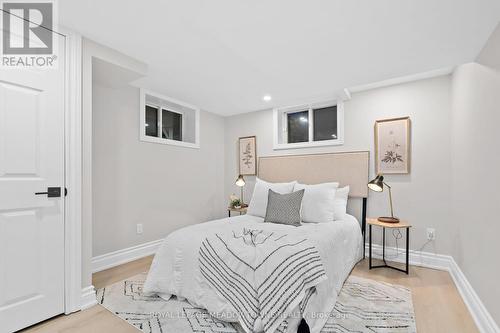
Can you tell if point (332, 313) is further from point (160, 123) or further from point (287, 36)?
point (160, 123)

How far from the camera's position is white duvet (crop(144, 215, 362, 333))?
181 cm

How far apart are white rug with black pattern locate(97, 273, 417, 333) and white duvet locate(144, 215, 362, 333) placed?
0.07m

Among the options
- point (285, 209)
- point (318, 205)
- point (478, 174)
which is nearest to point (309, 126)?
point (318, 205)

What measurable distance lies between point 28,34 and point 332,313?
10.6ft

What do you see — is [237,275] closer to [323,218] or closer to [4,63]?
[323,218]

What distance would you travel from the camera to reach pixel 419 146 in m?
3.06

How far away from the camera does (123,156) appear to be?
3.14 meters

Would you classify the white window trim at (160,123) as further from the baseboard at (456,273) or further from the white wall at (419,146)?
the baseboard at (456,273)

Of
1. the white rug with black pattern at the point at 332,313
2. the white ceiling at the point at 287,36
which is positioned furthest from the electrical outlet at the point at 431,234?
the white ceiling at the point at 287,36

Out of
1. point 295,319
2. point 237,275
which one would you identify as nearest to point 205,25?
point 237,275

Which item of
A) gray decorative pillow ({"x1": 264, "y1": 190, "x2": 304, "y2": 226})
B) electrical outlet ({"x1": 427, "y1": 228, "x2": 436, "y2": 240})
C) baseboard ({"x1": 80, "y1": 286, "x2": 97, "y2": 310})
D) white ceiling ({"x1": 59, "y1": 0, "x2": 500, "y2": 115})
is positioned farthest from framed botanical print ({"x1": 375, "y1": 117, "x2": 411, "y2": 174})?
baseboard ({"x1": 80, "y1": 286, "x2": 97, "y2": 310})

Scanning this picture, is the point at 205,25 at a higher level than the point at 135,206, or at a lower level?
higher

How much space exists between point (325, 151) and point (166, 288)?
2849mm

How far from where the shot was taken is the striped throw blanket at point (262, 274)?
5.18ft
